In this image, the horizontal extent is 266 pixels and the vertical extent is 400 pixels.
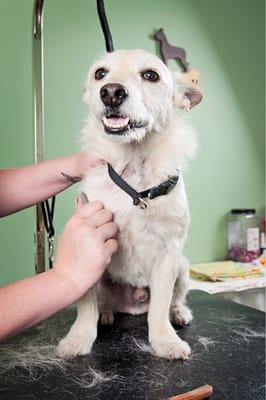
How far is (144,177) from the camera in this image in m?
1.05

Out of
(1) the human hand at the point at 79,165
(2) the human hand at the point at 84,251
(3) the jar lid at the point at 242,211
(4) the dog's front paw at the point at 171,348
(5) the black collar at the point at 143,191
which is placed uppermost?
(1) the human hand at the point at 79,165

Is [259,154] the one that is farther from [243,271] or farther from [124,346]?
[124,346]

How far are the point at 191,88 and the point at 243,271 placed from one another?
1.23m

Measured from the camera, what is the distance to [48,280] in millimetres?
767

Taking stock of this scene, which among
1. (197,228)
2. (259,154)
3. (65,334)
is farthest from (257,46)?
(65,334)

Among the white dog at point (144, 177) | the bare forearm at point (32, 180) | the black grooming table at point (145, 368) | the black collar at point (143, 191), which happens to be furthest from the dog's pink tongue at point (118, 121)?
the black grooming table at point (145, 368)

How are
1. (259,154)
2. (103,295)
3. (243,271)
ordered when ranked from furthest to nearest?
(259,154)
(243,271)
(103,295)

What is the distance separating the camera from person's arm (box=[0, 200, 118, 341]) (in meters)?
0.72

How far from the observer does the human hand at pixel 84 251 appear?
0.79 meters

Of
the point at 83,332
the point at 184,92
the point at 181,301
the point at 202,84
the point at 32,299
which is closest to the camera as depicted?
the point at 32,299

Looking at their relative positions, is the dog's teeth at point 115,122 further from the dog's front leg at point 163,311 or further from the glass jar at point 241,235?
the glass jar at point 241,235

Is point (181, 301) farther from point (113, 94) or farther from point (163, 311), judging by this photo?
point (113, 94)

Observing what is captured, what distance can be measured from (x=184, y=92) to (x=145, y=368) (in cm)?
63

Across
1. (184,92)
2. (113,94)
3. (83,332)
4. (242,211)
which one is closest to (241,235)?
(242,211)
